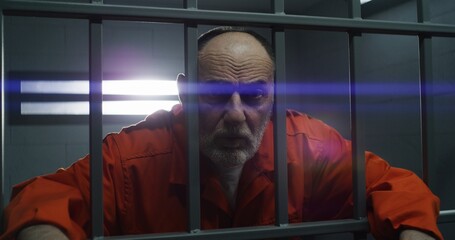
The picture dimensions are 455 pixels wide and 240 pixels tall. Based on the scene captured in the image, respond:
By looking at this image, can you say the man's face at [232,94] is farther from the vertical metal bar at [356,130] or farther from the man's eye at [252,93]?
the vertical metal bar at [356,130]

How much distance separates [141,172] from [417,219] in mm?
826

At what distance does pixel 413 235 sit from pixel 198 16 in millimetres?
625

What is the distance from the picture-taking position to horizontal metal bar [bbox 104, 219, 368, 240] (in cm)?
78

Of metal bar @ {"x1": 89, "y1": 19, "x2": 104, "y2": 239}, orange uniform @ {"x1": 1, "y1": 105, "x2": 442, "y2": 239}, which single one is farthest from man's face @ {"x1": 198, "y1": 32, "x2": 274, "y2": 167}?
metal bar @ {"x1": 89, "y1": 19, "x2": 104, "y2": 239}

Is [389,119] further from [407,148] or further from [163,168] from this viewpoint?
[163,168]

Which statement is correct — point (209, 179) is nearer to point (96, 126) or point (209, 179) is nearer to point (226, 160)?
point (226, 160)

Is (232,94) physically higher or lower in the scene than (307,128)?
higher

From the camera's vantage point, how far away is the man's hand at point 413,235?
0.88m

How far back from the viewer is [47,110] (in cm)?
373

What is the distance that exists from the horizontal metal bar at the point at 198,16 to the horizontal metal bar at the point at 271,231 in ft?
1.30

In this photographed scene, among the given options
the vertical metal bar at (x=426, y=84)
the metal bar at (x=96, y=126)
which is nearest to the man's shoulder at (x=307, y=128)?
the vertical metal bar at (x=426, y=84)

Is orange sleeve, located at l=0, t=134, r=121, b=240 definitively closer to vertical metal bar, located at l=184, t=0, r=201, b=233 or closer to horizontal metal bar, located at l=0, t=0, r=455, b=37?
vertical metal bar, located at l=184, t=0, r=201, b=233

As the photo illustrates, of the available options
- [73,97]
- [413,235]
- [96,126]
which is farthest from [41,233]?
[73,97]

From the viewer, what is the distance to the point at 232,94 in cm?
129
